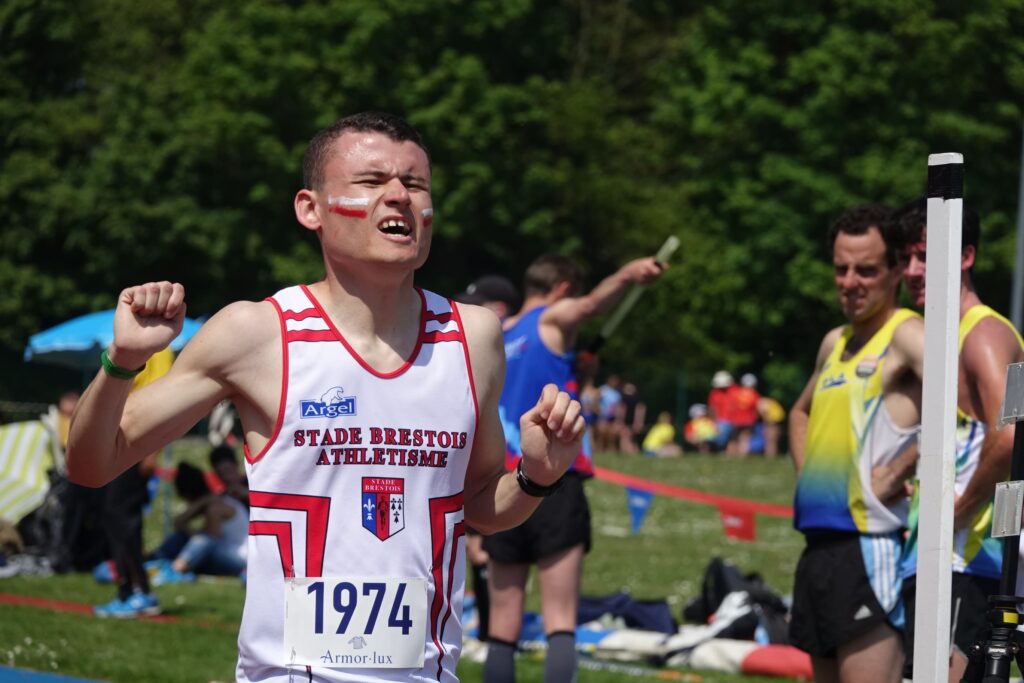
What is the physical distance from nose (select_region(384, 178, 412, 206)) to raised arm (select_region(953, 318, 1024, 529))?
85.2 inches

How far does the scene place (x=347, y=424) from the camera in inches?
144

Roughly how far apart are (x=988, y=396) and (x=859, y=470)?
81 centimetres

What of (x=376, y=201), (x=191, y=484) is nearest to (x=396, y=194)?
(x=376, y=201)

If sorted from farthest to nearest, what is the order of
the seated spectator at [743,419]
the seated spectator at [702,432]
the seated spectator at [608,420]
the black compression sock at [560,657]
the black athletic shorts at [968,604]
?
the seated spectator at [702,432], the seated spectator at [608,420], the seated spectator at [743,419], the black compression sock at [560,657], the black athletic shorts at [968,604]

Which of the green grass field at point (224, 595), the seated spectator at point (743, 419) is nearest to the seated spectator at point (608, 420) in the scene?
the seated spectator at point (743, 419)

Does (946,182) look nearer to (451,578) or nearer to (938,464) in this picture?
(938,464)

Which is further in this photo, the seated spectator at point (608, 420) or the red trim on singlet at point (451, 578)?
the seated spectator at point (608, 420)

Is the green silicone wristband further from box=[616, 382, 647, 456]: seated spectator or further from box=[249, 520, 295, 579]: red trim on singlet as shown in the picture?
box=[616, 382, 647, 456]: seated spectator

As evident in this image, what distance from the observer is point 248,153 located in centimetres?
4262

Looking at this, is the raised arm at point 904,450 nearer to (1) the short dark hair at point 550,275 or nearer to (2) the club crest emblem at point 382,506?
(2) the club crest emblem at point 382,506

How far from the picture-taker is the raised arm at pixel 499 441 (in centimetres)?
372

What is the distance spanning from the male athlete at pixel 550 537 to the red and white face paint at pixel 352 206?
3.46 meters

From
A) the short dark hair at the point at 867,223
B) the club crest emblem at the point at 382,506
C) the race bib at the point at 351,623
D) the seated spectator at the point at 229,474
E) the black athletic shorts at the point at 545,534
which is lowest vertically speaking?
the seated spectator at the point at 229,474

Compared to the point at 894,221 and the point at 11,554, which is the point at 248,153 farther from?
the point at 894,221
